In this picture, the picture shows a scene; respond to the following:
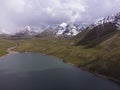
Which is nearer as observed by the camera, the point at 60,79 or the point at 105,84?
the point at 105,84

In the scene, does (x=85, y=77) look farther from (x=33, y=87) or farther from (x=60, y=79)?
(x=33, y=87)

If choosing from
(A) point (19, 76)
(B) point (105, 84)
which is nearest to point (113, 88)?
(B) point (105, 84)

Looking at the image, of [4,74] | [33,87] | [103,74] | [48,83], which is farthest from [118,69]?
[4,74]

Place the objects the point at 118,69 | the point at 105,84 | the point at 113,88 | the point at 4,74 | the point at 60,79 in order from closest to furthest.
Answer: the point at 113,88, the point at 105,84, the point at 60,79, the point at 118,69, the point at 4,74

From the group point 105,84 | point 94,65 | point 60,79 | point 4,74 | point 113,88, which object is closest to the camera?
point 113,88

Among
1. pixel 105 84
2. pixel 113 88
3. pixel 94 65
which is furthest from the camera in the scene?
pixel 94 65

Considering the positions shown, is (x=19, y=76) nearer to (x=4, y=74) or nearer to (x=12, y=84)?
(x=4, y=74)

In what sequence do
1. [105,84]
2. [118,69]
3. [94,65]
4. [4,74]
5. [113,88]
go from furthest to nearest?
[94,65]
[4,74]
[118,69]
[105,84]
[113,88]

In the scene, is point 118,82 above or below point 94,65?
below

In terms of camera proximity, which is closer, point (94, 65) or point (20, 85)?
point (20, 85)
